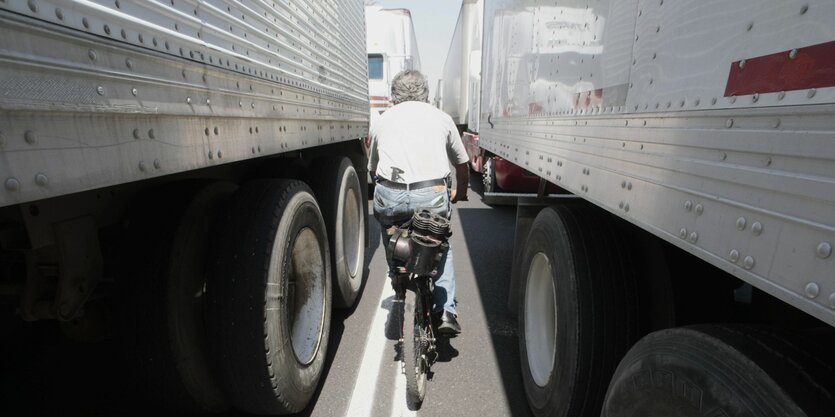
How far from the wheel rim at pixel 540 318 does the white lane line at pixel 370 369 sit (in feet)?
2.89

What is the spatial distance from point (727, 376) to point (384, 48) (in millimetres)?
10513

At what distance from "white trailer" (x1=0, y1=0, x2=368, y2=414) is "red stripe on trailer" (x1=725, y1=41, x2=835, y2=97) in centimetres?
133

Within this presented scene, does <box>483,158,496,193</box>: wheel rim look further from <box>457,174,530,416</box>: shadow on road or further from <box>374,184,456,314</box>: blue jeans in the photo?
<box>374,184,456,314</box>: blue jeans

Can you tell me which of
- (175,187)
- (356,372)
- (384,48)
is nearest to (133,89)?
(175,187)

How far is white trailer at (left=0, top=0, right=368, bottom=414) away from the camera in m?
0.85

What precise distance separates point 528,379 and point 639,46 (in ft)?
6.13

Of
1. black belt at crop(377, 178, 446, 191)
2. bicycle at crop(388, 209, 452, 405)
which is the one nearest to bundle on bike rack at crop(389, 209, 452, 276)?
bicycle at crop(388, 209, 452, 405)

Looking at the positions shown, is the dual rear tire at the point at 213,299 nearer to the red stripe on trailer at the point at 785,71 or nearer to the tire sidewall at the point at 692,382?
the tire sidewall at the point at 692,382

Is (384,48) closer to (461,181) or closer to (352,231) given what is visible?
(352,231)

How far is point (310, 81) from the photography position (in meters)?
2.72

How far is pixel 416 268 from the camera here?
248cm

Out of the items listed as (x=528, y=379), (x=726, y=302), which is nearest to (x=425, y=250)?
(x=528, y=379)

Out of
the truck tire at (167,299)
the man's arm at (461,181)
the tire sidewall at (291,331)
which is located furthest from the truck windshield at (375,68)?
the truck tire at (167,299)

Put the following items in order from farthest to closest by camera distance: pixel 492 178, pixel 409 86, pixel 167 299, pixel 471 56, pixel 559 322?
pixel 471 56 < pixel 492 178 < pixel 409 86 < pixel 559 322 < pixel 167 299
